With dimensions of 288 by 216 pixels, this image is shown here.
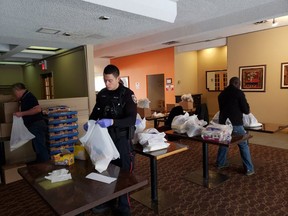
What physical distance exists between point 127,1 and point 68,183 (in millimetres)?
2055

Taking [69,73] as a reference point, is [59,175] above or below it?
below

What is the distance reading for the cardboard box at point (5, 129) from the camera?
371 cm

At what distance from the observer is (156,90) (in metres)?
9.94

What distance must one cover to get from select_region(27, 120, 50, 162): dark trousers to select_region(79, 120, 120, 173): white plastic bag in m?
2.04

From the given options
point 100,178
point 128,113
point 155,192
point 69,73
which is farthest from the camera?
point 69,73

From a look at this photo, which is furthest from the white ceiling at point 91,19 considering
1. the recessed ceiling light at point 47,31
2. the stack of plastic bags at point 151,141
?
the stack of plastic bags at point 151,141

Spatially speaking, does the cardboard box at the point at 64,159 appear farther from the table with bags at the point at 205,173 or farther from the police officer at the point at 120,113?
the table with bags at the point at 205,173

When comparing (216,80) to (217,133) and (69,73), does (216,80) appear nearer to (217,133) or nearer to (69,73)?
(69,73)

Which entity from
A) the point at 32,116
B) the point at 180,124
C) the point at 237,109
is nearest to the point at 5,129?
the point at 32,116

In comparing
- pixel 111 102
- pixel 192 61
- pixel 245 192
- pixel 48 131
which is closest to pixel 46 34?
A: pixel 48 131

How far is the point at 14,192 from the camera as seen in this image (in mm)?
3266

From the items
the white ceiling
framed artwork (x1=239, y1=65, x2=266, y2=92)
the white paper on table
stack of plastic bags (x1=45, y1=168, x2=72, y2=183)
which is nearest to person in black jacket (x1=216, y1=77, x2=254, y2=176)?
the white ceiling

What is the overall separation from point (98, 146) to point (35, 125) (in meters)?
2.16

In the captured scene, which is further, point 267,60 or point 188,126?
point 267,60
